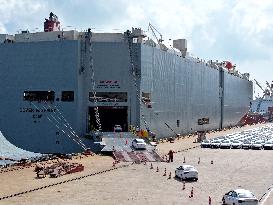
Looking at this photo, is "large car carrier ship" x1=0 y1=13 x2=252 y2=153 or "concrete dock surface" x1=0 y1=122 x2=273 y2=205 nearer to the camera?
"concrete dock surface" x1=0 y1=122 x2=273 y2=205

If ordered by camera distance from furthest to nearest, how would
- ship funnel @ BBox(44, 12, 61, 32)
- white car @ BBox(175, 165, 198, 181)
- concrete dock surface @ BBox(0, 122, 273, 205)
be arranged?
ship funnel @ BBox(44, 12, 61, 32) < white car @ BBox(175, 165, 198, 181) < concrete dock surface @ BBox(0, 122, 273, 205)

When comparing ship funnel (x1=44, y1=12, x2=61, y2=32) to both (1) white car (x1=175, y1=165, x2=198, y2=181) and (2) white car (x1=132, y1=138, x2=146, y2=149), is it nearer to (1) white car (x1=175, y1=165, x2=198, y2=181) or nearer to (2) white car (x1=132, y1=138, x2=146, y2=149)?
(2) white car (x1=132, y1=138, x2=146, y2=149)

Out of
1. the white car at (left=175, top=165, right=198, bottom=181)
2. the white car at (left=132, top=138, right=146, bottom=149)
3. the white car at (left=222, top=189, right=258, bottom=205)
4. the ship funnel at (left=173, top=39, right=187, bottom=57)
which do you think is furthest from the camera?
the ship funnel at (left=173, top=39, right=187, bottom=57)

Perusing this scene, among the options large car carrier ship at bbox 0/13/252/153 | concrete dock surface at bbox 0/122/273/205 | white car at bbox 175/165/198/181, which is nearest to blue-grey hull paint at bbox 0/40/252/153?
large car carrier ship at bbox 0/13/252/153

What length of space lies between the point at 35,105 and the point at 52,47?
8743mm

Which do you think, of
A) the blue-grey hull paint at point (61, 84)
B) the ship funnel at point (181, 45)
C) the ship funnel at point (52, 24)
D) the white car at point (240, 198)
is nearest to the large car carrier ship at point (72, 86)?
the blue-grey hull paint at point (61, 84)

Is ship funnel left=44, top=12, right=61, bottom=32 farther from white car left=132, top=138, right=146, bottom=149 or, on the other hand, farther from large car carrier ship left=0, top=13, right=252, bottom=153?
white car left=132, top=138, right=146, bottom=149

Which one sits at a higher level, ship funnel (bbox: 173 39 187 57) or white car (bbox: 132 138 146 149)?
ship funnel (bbox: 173 39 187 57)

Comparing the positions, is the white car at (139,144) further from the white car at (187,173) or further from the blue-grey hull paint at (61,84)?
the white car at (187,173)

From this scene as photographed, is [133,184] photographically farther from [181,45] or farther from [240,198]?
[181,45]

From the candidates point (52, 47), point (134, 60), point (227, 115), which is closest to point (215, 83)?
point (227, 115)

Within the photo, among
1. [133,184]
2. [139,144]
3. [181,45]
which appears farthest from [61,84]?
[181,45]

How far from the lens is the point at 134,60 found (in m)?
69.1

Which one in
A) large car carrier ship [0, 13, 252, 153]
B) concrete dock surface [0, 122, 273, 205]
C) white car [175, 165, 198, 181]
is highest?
large car carrier ship [0, 13, 252, 153]
